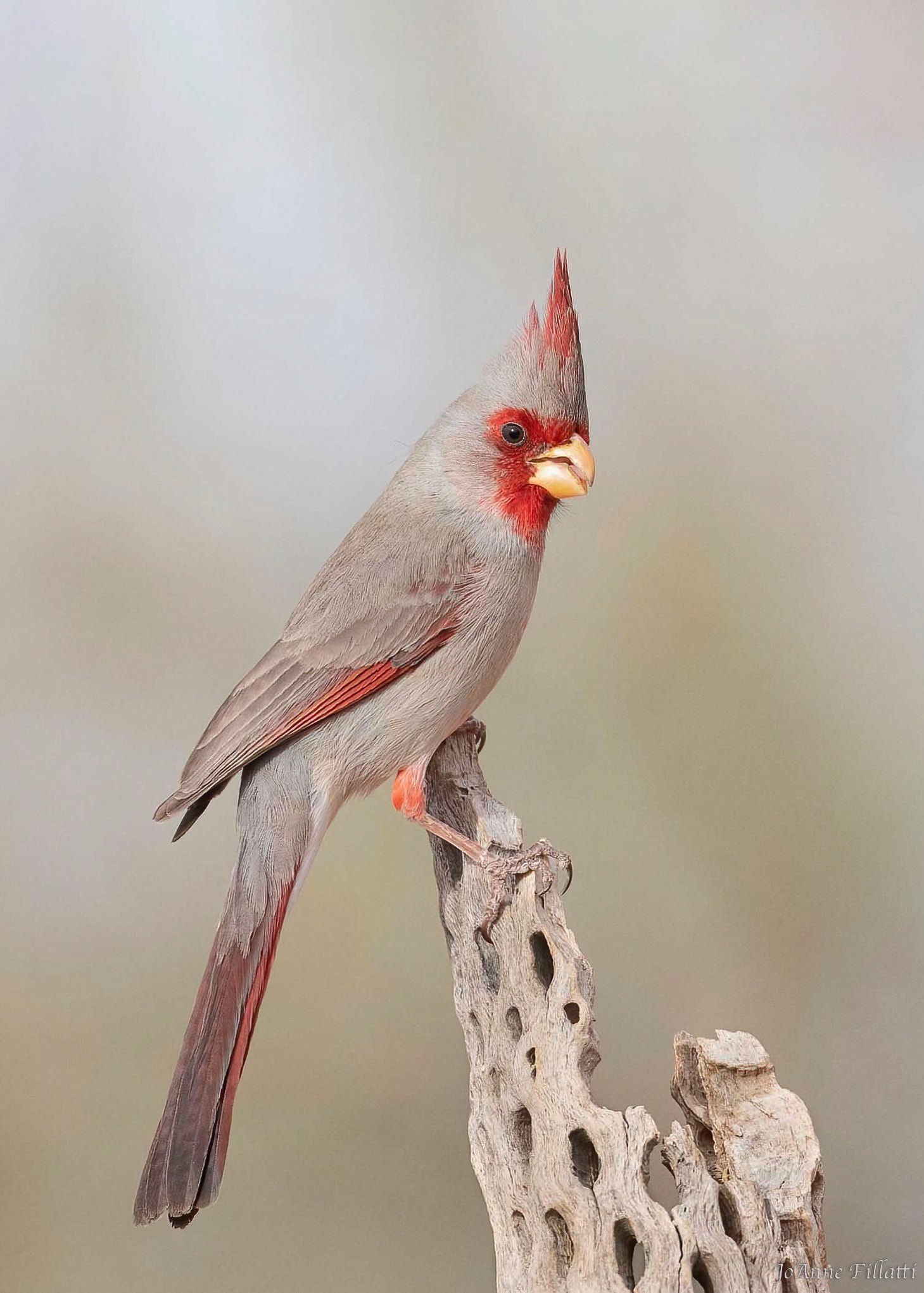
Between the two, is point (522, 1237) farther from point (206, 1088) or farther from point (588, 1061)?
point (206, 1088)

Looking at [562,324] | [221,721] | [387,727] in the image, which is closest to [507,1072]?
[387,727]

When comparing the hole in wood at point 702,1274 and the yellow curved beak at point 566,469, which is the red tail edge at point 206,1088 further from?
the yellow curved beak at point 566,469

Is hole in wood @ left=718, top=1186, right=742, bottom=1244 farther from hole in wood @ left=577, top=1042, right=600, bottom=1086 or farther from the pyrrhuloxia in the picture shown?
the pyrrhuloxia

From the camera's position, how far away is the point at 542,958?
2.36 metres

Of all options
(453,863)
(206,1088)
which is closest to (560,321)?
(453,863)

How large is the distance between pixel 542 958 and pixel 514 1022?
0.13 meters

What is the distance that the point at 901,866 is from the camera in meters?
3.56

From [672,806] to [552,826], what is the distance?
0.35 m

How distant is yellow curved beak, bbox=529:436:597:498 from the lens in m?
2.46

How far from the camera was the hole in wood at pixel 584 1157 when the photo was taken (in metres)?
2.07

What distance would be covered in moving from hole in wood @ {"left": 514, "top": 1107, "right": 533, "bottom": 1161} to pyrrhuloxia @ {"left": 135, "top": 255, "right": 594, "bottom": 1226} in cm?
49

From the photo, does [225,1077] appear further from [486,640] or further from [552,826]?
[552,826]
